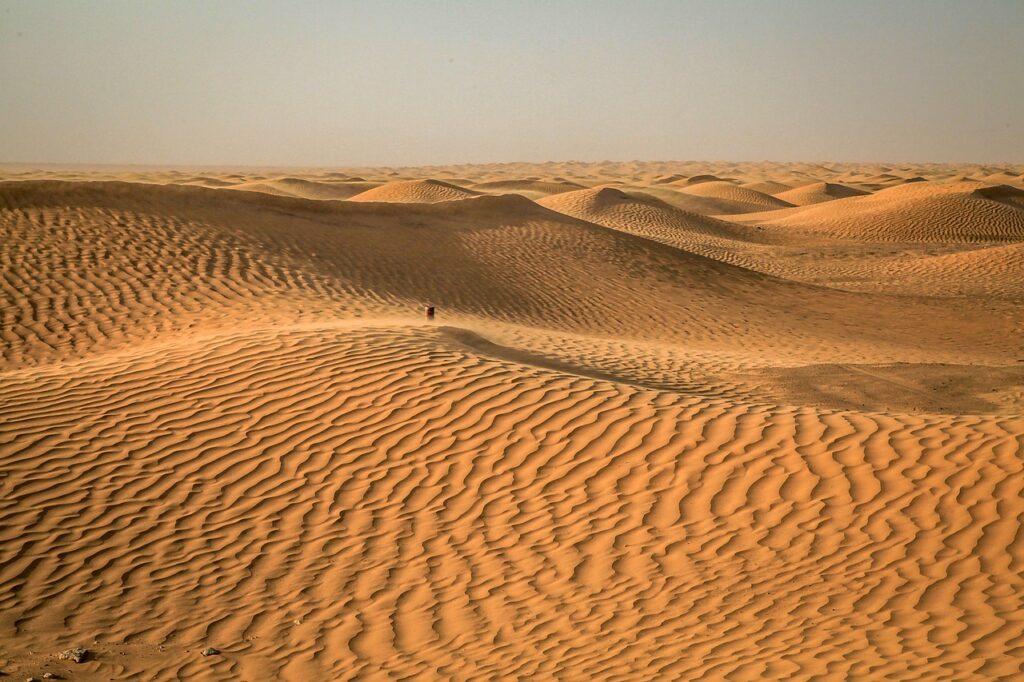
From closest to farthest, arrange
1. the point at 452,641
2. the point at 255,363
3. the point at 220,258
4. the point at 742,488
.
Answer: the point at 452,641 → the point at 742,488 → the point at 255,363 → the point at 220,258

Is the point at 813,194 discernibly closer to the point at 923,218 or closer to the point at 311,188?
the point at 923,218

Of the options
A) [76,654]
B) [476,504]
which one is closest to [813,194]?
[476,504]

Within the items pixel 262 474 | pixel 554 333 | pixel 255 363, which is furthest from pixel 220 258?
pixel 262 474

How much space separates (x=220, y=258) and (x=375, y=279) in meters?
2.78

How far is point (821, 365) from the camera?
12227mm

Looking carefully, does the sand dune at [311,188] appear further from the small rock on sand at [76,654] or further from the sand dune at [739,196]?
the small rock on sand at [76,654]

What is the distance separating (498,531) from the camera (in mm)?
6281

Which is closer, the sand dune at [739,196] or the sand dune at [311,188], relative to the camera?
the sand dune at [311,188]

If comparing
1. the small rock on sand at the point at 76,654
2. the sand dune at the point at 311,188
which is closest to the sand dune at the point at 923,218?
the sand dune at the point at 311,188

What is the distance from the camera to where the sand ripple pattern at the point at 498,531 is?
494 cm

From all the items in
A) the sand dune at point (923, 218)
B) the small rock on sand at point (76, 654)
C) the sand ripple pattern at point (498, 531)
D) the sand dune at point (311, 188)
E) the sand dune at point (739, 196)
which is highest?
the sand dune at point (311, 188)

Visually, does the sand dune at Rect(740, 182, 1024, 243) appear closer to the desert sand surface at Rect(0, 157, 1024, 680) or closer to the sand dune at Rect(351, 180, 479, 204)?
the sand dune at Rect(351, 180, 479, 204)

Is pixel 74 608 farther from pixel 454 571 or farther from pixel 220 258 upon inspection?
pixel 220 258

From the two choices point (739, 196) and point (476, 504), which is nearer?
point (476, 504)
